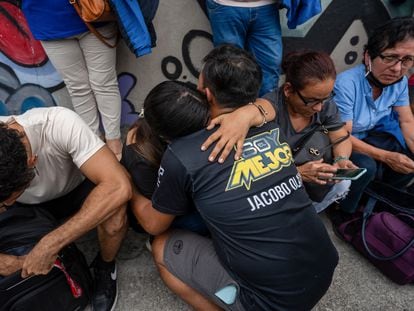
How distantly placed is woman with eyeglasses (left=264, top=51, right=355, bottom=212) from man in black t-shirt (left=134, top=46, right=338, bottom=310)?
40 centimetres

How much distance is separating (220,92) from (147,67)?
5.01 ft

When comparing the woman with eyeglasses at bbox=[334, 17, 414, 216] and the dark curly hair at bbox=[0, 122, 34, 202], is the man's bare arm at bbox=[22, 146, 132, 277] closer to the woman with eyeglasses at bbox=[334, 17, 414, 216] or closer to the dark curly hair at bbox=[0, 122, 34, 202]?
the dark curly hair at bbox=[0, 122, 34, 202]

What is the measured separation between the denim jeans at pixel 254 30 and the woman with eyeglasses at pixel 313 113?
1.46 feet

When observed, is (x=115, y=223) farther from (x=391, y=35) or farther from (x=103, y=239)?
(x=391, y=35)

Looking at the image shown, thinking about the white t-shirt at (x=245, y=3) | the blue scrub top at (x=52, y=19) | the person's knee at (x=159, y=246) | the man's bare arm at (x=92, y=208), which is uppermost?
the blue scrub top at (x=52, y=19)

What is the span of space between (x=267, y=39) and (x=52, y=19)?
145cm

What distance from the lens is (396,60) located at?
2332mm

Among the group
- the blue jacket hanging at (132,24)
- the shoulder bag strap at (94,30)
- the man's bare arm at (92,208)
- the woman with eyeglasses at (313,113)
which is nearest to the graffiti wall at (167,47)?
the shoulder bag strap at (94,30)

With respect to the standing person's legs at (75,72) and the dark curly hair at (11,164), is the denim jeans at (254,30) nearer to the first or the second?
the standing person's legs at (75,72)

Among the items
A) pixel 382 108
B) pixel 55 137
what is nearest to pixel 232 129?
pixel 55 137

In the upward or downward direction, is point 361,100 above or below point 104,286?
above

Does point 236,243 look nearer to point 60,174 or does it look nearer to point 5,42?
point 60,174

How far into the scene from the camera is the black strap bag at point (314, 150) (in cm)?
212

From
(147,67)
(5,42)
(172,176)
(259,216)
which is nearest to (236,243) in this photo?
(259,216)
